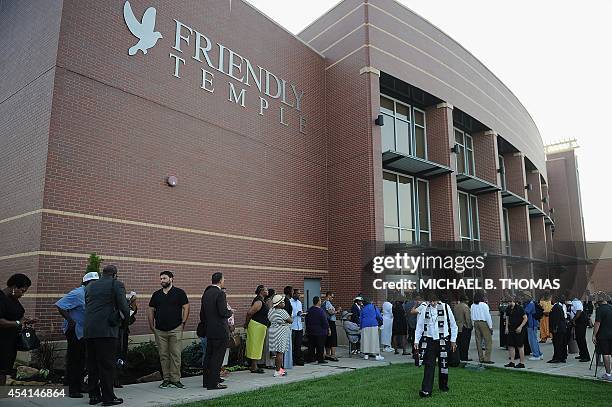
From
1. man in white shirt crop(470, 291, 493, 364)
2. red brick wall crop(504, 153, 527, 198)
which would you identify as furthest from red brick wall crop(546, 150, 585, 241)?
man in white shirt crop(470, 291, 493, 364)

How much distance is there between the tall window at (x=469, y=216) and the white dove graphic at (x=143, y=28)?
16.8m

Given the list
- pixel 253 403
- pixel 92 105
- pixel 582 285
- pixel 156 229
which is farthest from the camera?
pixel 582 285

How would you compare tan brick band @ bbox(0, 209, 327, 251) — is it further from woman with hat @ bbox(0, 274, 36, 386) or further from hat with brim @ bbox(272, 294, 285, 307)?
woman with hat @ bbox(0, 274, 36, 386)

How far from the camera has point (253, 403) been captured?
701 cm

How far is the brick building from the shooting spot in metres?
10.9

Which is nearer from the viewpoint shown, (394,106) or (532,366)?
(532,366)

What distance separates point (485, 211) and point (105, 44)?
19.4 m

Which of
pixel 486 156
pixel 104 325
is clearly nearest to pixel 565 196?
pixel 486 156

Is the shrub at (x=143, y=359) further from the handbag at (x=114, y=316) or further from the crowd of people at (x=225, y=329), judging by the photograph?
the handbag at (x=114, y=316)

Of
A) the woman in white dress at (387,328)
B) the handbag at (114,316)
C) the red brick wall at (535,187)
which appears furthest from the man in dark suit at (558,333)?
the red brick wall at (535,187)

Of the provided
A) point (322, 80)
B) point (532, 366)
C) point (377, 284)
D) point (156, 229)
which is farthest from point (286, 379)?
point (322, 80)

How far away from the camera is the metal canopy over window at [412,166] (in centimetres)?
1783

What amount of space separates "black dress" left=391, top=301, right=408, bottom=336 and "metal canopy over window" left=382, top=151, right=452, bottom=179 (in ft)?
19.3

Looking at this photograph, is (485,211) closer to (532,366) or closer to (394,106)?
(394,106)
